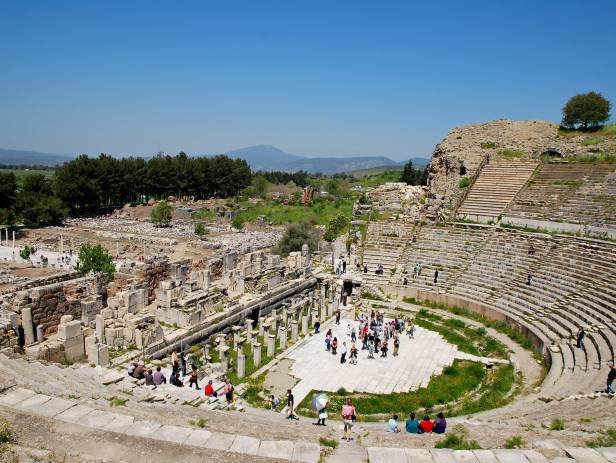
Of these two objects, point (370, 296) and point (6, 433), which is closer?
point (6, 433)

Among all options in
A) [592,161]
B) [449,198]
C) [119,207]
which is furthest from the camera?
[119,207]

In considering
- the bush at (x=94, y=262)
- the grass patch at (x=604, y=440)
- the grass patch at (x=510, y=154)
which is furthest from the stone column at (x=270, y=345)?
the grass patch at (x=510, y=154)

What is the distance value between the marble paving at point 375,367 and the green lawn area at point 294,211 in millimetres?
39465

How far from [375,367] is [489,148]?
3048 centimetres

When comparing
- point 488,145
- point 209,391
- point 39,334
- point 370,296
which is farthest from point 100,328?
point 488,145

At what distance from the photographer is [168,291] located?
1977 centimetres

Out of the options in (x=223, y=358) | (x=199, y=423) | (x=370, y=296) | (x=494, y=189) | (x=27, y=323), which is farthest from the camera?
(x=494, y=189)

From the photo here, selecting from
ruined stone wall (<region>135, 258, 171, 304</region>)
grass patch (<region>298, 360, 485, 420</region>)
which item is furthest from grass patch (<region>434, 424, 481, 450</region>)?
ruined stone wall (<region>135, 258, 171, 304</region>)

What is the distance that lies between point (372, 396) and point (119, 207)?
230 feet

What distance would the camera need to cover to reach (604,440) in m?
9.66

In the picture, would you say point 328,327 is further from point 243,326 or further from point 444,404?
point 444,404

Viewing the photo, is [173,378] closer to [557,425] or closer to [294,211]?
[557,425]

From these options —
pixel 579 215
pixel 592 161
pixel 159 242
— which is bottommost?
pixel 159 242

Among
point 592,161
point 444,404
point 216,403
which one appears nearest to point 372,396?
point 444,404
